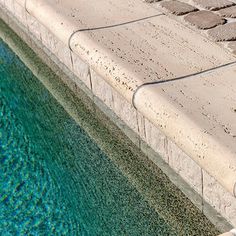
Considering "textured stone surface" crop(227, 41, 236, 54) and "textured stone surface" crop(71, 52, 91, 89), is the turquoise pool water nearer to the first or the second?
"textured stone surface" crop(71, 52, 91, 89)

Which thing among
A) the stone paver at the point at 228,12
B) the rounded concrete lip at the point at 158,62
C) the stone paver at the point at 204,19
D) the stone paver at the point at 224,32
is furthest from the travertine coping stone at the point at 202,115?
the stone paver at the point at 228,12

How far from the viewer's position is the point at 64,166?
3.34m

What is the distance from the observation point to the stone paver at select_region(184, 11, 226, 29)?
11.5 feet

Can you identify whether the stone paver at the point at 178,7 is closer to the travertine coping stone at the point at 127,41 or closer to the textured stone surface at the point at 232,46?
the travertine coping stone at the point at 127,41

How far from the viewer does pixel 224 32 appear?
3.38 metres

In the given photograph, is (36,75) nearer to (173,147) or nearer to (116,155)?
(116,155)

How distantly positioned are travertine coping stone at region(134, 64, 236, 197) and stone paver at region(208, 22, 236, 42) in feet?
1.18

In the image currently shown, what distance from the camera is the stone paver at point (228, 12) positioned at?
3.60 metres

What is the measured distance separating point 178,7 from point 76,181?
4.51ft

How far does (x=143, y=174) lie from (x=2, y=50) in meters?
2.21

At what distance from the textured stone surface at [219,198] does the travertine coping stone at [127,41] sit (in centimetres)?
60

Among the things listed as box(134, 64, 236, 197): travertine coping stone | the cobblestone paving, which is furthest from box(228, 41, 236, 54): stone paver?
box(134, 64, 236, 197): travertine coping stone

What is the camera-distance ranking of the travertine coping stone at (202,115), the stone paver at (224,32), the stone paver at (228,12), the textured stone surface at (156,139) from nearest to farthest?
the travertine coping stone at (202,115) → the textured stone surface at (156,139) → the stone paver at (224,32) → the stone paver at (228,12)

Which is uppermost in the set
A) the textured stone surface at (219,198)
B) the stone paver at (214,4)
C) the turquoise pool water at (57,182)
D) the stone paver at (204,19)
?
the stone paver at (214,4)
